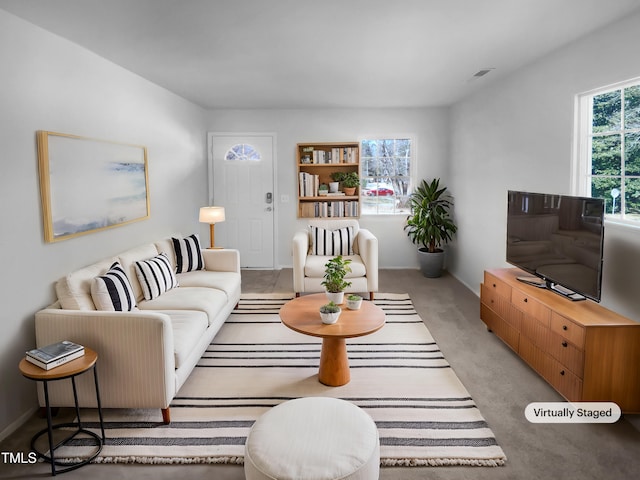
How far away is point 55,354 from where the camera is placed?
229 cm

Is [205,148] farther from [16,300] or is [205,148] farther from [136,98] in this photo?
[16,300]

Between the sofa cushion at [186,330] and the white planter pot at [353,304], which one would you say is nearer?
the sofa cushion at [186,330]

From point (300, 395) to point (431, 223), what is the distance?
3.70 m

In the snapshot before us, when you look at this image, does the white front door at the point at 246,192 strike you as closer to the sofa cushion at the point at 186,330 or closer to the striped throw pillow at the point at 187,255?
the striped throw pillow at the point at 187,255

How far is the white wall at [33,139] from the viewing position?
2.50 metres

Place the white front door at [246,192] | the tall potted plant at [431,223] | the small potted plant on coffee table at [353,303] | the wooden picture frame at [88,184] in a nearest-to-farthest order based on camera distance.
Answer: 1. the wooden picture frame at [88,184]
2. the small potted plant on coffee table at [353,303]
3. the tall potted plant at [431,223]
4. the white front door at [246,192]

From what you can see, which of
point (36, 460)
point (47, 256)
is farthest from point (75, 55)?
point (36, 460)

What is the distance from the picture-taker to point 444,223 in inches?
236

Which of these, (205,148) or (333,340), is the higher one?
(205,148)

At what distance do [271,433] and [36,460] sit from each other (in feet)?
4.37

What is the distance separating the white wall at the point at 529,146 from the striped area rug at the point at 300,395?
1283 millimetres

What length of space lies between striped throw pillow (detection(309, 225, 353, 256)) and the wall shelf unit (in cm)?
125

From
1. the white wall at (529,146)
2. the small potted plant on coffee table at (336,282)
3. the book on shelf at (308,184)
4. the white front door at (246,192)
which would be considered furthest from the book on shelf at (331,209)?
the small potted plant on coffee table at (336,282)

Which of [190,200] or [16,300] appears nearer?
[16,300]
